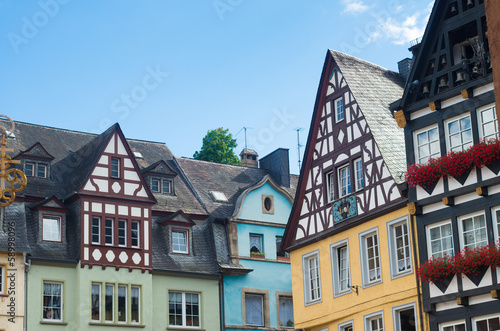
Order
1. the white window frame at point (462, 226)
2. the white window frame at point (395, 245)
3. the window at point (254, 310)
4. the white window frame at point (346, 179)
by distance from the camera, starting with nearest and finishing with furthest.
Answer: the white window frame at point (462, 226) → the white window frame at point (395, 245) → the white window frame at point (346, 179) → the window at point (254, 310)

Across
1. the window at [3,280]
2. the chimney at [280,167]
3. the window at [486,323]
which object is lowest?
the window at [486,323]

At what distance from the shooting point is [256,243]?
44.0 metres

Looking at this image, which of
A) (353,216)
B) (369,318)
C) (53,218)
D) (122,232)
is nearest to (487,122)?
(353,216)

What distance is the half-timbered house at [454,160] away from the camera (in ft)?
82.4

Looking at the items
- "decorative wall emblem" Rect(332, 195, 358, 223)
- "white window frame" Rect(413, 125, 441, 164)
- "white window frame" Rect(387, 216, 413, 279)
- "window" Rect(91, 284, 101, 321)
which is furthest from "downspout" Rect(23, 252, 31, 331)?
"white window frame" Rect(413, 125, 441, 164)

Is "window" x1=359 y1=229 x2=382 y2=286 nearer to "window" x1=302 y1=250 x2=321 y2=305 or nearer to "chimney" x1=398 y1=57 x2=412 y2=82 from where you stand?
"window" x1=302 y1=250 x2=321 y2=305

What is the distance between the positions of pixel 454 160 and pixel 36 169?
21262mm

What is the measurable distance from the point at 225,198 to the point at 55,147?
8.87 metres

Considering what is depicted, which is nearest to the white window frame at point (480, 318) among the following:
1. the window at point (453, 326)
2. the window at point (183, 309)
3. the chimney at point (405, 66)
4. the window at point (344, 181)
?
the window at point (453, 326)

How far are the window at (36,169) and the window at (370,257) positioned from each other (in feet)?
55.1

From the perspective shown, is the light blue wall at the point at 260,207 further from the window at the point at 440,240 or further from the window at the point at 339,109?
the window at the point at 440,240

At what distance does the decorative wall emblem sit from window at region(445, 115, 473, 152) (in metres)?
4.90

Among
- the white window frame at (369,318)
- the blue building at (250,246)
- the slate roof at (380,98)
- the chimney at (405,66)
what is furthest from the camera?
the blue building at (250,246)

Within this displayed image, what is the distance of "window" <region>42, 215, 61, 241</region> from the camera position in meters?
38.6
